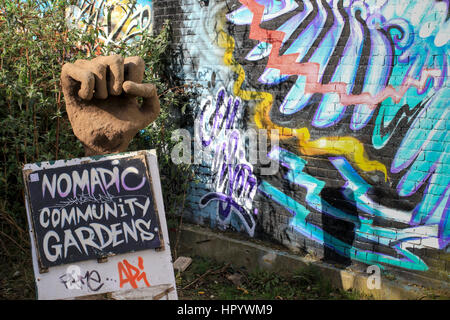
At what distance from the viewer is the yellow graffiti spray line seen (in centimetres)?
448

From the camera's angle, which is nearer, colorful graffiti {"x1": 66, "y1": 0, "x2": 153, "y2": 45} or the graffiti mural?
the graffiti mural

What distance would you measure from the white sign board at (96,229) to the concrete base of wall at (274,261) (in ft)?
6.63

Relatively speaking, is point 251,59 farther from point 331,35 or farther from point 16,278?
point 16,278

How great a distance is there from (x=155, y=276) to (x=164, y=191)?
2747 millimetres

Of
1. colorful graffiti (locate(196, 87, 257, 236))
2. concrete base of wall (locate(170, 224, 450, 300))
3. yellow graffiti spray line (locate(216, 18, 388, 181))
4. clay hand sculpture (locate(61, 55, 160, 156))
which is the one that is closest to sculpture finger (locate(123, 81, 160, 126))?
clay hand sculpture (locate(61, 55, 160, 156))

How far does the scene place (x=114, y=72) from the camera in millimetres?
3211

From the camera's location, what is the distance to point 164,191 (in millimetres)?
5840

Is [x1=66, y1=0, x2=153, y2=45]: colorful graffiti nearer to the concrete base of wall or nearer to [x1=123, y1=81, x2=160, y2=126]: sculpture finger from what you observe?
the concrete base of wall

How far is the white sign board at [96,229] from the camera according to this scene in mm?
3078

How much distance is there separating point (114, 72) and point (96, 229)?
1040mm

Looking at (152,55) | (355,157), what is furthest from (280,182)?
(152,55)

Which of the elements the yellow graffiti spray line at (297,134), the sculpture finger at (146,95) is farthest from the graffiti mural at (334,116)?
the sculpture finger at (146,95)

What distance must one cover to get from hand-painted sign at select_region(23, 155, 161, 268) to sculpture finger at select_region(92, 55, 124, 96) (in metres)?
0.49

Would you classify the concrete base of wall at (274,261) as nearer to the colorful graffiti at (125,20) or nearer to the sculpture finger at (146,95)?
the sculpture finger at (146,95)
